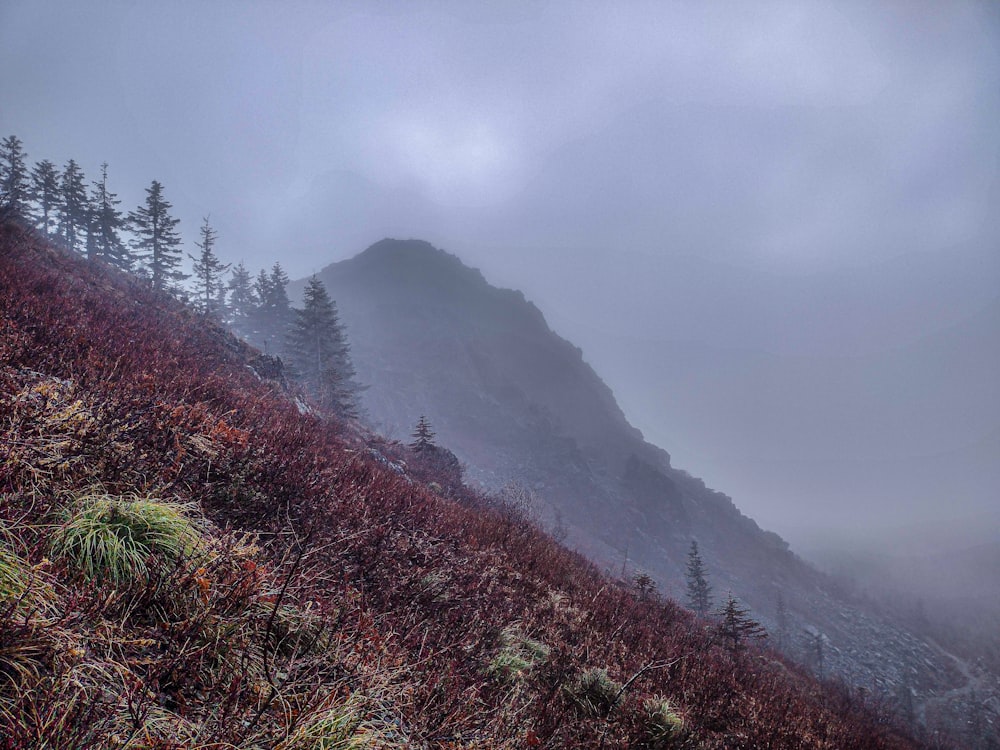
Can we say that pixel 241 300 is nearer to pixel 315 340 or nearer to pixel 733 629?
pixel 315 340

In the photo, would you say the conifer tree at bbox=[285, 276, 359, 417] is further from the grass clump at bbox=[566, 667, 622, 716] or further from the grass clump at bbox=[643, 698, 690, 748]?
the grass clump at bbox=[643, 698, 690, 748]

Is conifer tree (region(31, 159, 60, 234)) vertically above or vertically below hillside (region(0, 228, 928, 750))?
above

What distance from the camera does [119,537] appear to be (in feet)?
8.33

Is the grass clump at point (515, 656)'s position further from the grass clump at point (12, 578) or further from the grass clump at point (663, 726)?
the grass clump at point (12, 578)

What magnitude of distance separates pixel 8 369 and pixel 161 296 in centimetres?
2024

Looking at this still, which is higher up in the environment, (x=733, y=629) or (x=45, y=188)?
(x=45, y=188)

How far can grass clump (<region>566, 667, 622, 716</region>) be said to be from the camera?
151 inches

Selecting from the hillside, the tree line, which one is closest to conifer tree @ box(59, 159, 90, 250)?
the tree line

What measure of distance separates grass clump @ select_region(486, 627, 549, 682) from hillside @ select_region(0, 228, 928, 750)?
0.08 ft

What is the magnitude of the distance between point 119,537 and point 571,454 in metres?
57.9

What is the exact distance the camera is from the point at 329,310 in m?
29.3

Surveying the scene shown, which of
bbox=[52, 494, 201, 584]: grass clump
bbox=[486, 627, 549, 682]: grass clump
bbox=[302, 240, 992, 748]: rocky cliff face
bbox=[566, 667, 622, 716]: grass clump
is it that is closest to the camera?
bbox=[52, 494, 201, 584]: grass clump

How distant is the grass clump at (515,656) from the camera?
11.7ft

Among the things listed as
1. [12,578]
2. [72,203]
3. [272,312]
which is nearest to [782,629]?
[12,578]
